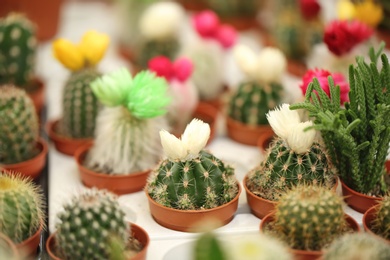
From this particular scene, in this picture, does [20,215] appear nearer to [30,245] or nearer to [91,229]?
[30,245]

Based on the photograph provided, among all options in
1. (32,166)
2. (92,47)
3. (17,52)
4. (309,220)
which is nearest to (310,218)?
(309,220)

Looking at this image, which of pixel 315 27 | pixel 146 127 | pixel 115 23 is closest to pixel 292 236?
pixel 146 127

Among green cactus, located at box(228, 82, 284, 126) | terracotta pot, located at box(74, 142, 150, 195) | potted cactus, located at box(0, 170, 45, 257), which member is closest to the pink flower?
green cactus, located at box(228, 82, 284, 126)

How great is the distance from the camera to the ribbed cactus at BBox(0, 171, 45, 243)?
1.42 m

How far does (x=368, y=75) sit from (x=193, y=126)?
0.48 metres

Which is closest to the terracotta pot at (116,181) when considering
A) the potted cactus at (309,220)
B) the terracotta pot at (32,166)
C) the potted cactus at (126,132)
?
the potted cactus at (126,132)

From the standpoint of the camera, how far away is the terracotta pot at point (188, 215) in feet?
5.19

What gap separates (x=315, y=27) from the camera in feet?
8.74

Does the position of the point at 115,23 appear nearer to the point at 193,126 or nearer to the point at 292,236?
the point at 193,126

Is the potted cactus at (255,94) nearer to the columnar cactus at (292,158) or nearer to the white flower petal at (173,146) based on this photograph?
the columnar cactus at (292,158)

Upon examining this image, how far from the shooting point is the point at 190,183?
1.57 meters

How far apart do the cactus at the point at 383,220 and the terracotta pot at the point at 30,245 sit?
83cm

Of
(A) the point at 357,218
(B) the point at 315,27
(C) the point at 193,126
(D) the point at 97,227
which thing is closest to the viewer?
(D) the point at 97,227

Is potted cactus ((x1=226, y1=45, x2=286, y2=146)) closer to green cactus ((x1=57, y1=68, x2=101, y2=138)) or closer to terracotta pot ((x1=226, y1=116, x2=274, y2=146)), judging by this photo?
terracotta pot ((x1=226, y1=116, x2=274, y2=146))
